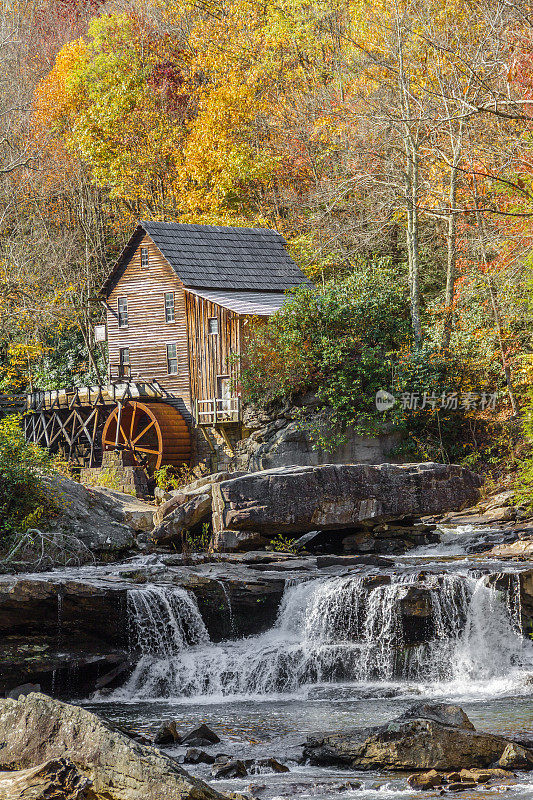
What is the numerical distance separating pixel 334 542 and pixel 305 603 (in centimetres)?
452

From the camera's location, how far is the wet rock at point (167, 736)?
9477mm

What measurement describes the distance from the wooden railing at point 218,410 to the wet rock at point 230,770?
18.3 metres

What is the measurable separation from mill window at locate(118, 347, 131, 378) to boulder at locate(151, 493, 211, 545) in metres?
13.5

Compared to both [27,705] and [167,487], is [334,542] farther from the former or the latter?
[27,705]

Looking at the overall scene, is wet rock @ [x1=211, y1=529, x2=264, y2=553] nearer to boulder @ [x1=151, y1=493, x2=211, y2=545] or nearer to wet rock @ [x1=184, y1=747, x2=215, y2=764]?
boulder @ [x1=151, y1=493, x2=211, y2=545]

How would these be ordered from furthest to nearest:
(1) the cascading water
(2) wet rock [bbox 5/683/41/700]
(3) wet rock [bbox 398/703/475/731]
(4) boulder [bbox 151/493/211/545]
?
(4) boulder [bbox 151/493/211/545] → (1) the cascading water → (2) wet rock [bbox 5/683/41/700] → (3) wet rock [bbox 398/703/475/731]

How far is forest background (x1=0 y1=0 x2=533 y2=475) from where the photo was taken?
74.6 feet

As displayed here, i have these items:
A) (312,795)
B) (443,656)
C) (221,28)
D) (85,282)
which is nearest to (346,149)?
(221,28)

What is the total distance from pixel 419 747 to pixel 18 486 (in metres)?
10.7

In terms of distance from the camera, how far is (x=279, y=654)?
13.3 m

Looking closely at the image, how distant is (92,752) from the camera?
236 inches

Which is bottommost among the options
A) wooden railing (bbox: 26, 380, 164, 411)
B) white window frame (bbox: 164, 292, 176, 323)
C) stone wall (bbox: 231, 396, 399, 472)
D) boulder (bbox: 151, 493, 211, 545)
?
boulder (bbox: 151, 493, 211, 545)

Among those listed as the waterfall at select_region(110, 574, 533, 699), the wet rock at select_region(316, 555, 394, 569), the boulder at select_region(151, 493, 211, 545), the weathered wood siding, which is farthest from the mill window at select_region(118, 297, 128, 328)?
the waterfall at select_region(110, 574, 533, 699)

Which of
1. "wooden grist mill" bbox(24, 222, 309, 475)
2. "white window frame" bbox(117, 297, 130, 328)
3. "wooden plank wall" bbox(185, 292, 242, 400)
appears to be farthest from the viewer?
"white window frame" bbox(117, 297, 130, 328)
